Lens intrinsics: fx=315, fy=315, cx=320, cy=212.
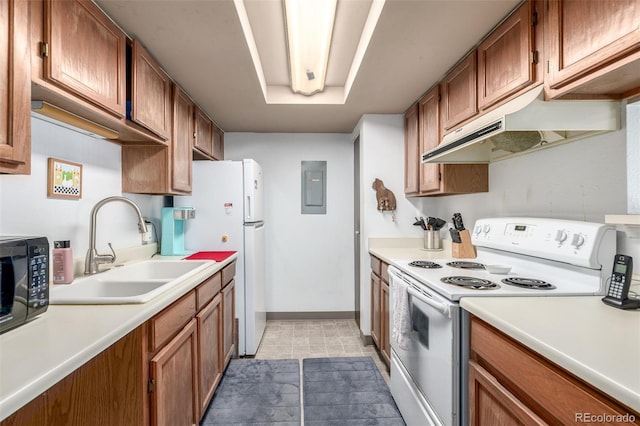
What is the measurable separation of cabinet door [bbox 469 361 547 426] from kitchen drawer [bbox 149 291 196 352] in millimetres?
1204

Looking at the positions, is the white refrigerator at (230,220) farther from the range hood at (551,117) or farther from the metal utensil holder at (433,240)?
the range hood at (551,117)

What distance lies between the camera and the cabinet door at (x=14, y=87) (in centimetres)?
91

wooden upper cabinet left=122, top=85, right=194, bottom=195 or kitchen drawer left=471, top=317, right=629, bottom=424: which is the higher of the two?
wooden upper cabinet left=122, top=85, right=194, bottom=195

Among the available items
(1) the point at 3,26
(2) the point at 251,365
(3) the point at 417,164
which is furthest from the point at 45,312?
(3) the point at 417,164

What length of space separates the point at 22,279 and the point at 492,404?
4.97 ft

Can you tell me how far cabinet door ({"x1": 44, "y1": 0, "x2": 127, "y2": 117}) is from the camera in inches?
44.6

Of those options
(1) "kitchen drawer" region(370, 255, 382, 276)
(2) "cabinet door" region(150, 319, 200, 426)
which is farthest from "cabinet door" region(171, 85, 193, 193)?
(1) "kitchen drawer" region(370, 255, 382, 276)

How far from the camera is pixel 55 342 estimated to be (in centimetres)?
83

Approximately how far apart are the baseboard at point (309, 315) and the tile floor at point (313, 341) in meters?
0.06

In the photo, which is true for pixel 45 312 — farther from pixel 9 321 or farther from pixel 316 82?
pixel 316 82

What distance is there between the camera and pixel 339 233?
3656 mm

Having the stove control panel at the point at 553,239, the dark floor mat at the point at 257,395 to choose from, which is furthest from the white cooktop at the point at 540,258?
the dark floor mat at the point at 257,395

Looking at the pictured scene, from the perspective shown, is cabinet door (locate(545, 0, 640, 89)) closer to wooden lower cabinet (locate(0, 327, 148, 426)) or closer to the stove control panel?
the stove control panel

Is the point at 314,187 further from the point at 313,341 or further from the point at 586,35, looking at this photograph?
the point at 586,35
